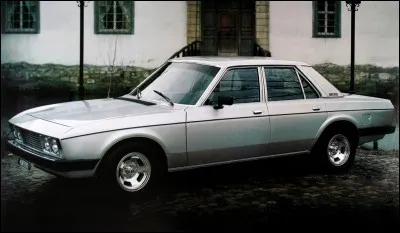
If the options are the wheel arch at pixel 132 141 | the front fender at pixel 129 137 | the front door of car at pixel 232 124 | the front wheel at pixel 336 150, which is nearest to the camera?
the front fender at pixel 129 137

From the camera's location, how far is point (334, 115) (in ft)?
21.2

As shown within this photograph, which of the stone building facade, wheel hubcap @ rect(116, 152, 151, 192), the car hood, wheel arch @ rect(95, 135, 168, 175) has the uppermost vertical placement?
the stone building facade

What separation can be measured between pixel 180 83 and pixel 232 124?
76 cm

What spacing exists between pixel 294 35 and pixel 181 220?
9.53 meters

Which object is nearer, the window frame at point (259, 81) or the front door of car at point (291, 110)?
the window frame at point (259, 81)

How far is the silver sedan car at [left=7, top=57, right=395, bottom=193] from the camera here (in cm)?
503

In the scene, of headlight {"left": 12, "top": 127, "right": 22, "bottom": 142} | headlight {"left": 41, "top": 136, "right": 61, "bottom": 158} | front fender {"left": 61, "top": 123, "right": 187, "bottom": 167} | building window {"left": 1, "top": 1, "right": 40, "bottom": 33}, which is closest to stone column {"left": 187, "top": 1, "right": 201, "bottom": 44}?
building window {"left": 1, "top": 1, "right": 40, "bottom": 33}

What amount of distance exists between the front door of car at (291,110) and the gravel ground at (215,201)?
419mm

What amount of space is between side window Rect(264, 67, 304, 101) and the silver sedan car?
0.04 feet

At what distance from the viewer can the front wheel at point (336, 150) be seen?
6.46 meters

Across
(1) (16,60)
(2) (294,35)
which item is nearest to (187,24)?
(2) (294,35)

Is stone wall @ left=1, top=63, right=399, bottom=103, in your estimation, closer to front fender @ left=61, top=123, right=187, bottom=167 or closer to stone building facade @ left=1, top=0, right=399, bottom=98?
stone building facade @ left=1, top=0, right=399, bottom=98

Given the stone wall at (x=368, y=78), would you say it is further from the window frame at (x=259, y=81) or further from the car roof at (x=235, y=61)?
the window frame at (x=259, y=81)

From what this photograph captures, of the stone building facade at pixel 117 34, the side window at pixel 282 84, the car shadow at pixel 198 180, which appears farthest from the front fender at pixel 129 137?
the stone building facade at pixel 117 34
